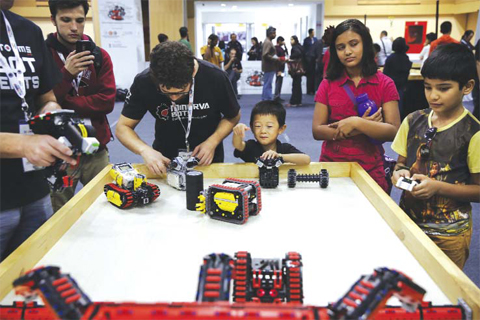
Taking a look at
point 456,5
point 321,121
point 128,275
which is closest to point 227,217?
point 128,275

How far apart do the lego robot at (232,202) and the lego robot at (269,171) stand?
25 centimetres

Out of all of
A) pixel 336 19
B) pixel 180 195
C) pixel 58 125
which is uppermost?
pixel 336 19

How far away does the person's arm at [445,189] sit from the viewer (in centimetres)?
137

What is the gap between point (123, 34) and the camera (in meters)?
8.64

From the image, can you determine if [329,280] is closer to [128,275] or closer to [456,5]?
[128,275]

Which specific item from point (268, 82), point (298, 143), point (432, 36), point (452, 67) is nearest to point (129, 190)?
point (452, 67)

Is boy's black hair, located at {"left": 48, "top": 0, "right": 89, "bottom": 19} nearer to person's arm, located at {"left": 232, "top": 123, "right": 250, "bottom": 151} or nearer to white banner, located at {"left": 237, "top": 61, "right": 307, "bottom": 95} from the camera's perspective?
person's arm, located at {"left": 232, "top": 123, "right": 250, "bottom": 151}

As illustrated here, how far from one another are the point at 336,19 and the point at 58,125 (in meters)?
12.0

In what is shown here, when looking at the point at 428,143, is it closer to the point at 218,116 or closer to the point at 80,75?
the point at 218,116

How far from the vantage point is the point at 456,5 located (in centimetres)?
1136

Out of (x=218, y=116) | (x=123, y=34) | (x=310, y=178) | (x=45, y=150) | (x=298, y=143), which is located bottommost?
(x=298, y=143)

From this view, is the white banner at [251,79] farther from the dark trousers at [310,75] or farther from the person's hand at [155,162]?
the person's hand at [155,162]

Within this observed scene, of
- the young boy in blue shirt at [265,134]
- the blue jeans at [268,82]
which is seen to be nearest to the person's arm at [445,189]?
the young boy in blue shirt at [265,134]

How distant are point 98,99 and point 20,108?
79 centimetres
